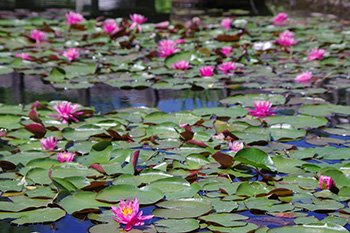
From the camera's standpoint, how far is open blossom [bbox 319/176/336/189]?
A: 1.85 meters

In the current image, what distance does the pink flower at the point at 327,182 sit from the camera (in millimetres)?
1854

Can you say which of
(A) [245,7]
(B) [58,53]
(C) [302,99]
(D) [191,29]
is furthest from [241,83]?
(A) [245,7]

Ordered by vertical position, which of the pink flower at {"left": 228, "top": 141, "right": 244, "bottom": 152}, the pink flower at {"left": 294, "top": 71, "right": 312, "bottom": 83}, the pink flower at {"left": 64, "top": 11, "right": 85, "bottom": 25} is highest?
the pink flower at {"left": 64, "top": 11, "right": 85, "bottom": 25}

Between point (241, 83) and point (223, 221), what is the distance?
6.87 ft

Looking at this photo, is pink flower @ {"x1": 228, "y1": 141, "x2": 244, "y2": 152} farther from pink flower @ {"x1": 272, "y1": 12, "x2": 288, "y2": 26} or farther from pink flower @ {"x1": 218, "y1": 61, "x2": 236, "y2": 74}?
pink flower @ {"x1": 272, "y1": 12, "x2": 288, "y2": 26}

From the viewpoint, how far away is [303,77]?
3.54 metres

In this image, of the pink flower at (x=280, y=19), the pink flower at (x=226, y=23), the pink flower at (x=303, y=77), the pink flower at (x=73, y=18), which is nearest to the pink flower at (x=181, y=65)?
the pink flower at (x=303, y=77)

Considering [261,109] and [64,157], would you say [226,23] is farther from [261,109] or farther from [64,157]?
[64,157]

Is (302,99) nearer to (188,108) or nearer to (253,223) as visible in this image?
(188,108)

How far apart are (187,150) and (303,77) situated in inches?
61.7

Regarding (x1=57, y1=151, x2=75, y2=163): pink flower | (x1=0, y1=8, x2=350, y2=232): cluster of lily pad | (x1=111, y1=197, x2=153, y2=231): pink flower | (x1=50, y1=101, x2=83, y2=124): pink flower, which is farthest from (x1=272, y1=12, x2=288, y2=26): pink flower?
(x1=111, y1=197, x2=153, y2=231): pink flower

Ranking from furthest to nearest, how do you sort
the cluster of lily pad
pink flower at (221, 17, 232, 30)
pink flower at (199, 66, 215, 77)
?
pink flower at (221, 17, 232, 30) → pink flower at (199, 66, 215, 77) → the cluster of lily pad

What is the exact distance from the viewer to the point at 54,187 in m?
1.92

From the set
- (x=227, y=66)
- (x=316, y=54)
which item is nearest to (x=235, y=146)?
(x=227, y=66)
